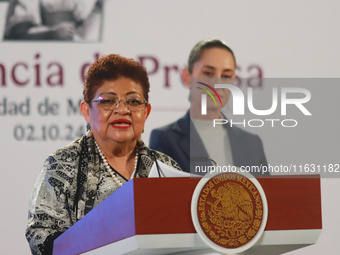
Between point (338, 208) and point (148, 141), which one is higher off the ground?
point (148, 141)

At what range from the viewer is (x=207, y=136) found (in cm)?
321

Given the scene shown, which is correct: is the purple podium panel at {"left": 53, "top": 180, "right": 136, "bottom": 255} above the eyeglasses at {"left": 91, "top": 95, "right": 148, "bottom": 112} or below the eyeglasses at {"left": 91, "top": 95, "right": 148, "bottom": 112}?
below

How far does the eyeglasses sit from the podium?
0.70 m

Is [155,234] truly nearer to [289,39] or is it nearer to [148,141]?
[148,141]

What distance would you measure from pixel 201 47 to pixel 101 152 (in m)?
1.30

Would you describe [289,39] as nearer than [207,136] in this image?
No

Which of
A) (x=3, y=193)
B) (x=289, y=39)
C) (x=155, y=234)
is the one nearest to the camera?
(x=155, y=234)

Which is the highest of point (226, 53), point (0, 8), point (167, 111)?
point (0, 8)

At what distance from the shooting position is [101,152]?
2211 mm

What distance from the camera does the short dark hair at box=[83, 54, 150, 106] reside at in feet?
7.22

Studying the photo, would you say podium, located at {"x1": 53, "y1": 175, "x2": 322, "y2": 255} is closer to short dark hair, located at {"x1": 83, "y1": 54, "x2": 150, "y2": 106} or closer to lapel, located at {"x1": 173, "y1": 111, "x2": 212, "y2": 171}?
short dark hair, located at {"x1": 83, "y1": 54, "x2": 150, "y2": 106}

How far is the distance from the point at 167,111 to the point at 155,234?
6.67 feet

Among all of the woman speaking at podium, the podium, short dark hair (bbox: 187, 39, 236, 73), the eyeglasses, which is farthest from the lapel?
the podium

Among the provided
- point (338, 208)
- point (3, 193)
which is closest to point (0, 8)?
point (3, 193)
